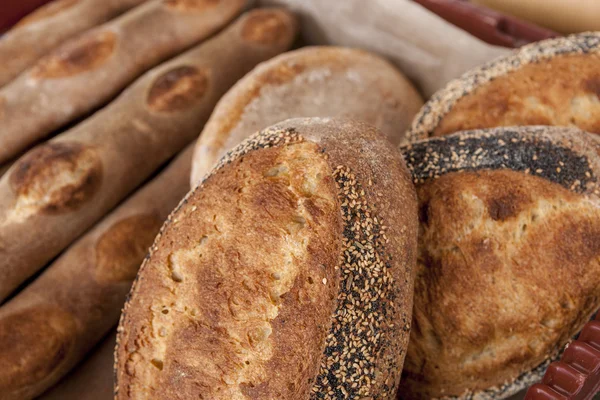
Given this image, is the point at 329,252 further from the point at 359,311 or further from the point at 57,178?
the point at 57,178

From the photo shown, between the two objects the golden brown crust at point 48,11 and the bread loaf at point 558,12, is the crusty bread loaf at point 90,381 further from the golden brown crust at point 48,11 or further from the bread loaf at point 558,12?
the bread loaf at point 558,12

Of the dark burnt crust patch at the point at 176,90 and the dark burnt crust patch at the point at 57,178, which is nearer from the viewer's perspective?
the dark burnt crust patch at the point at 57,178

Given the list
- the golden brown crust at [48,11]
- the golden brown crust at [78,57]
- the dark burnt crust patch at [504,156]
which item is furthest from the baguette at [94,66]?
the dark burnt crust patch at [504,156]

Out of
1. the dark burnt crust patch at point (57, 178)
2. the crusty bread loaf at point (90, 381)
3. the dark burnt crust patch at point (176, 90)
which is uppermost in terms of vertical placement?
the dark burnt crust patch at point (176, 90)

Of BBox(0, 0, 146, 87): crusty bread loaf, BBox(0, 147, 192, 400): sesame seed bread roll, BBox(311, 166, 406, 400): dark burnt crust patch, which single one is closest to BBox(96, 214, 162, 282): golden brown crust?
BBox(0, 147, 192, 400): sesame seed bread roll

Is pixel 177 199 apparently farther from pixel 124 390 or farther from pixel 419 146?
pixel 419 146

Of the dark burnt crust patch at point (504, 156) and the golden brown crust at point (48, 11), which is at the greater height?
the dark burnt crust patch at point (504, 156)

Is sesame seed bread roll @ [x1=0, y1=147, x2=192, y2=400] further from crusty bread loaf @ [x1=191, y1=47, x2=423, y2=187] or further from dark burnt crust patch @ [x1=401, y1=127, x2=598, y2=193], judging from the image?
dark burnt crust patch @ [x1=401, y1=127, x2=598, y2=193]
